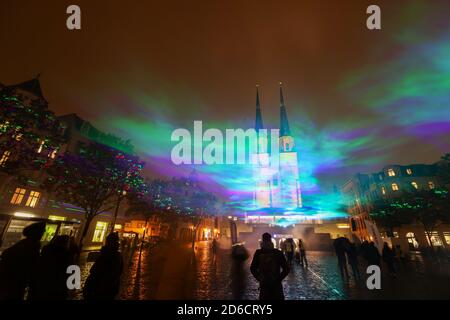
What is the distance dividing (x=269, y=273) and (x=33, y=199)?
30187 mm

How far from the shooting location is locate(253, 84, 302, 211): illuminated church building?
247 ft

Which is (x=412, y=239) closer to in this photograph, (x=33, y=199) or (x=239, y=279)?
(x=239, y=279)

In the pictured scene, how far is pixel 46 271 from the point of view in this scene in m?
4.22

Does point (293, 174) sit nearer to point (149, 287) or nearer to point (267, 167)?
point (267, 167)

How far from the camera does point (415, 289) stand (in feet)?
27.5

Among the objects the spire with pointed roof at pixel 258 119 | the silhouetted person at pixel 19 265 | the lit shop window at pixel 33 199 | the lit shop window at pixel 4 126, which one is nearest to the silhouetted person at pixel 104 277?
the silhouetted person at pixel 19 265

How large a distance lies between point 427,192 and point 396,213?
5.30 m

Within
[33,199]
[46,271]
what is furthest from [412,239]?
[33,199]

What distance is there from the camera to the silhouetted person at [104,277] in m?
4.14

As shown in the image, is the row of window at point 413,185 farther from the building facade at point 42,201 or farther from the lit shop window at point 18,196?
the lit shop window at point 18,196

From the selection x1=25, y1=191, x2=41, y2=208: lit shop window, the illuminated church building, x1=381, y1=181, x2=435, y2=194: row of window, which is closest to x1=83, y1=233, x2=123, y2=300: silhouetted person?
x1=25, y1=191, x2=41, y2=208: lit shop window

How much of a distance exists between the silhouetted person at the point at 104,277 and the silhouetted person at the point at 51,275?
0.71m

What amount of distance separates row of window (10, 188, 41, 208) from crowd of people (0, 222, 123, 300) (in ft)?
82.3
